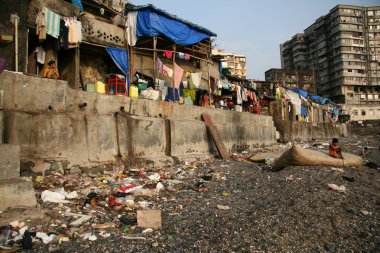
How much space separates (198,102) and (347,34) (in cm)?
5947

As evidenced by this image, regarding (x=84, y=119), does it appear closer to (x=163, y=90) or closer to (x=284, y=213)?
(x=284, y=213)

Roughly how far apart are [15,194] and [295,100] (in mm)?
26518

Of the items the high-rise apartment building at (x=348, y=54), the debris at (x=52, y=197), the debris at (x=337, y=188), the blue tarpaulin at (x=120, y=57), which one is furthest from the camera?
the high-rise apartment building at (x=348, y=54)

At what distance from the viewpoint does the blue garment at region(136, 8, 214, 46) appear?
39.8ft

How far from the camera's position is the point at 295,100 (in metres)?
27.5

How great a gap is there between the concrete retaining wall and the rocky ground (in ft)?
2.38

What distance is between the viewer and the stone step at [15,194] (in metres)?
4.08

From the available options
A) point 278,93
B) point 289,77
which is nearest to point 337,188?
point 278,93

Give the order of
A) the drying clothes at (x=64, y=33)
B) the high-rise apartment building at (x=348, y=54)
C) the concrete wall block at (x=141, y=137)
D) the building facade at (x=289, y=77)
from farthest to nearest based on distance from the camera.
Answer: the high-rise apartment building at (x=348, y=54) < the building facade at (x=289, y=77) < the drying clothes at (x=64, y=33) < the concrete wall block at (x=141, y=137)

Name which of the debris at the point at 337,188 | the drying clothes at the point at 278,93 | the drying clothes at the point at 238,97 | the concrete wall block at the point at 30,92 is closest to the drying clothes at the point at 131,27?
the concrete wall block at the point at 30,92

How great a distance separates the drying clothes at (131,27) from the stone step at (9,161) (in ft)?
29.1

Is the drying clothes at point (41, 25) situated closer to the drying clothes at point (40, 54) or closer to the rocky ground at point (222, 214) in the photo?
the drying clothes at point (40, 54)

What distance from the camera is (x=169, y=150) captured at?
9766 millimetres

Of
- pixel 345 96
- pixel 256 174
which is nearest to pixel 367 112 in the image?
pixel 345 96
